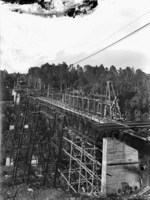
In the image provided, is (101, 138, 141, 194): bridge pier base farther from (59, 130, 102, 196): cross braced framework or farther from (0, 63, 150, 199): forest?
(0, 63, 150, 199): forest

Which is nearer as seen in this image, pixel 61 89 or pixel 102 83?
pixel 61 89

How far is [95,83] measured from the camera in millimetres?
56625

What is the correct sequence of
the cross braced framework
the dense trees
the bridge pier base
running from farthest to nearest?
the dense trees → the cross braced framework → the bridge pier base

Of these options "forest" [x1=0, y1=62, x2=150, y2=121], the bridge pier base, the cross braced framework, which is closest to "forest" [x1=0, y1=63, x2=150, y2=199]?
"forest" [x1=0, y1=62, x2=150, y2=121]

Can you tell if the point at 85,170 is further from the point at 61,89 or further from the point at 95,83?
the point at 95,83

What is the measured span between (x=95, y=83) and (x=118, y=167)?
153 ft

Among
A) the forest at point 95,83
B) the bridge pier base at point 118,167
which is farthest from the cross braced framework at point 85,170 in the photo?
the forest at point 95,83

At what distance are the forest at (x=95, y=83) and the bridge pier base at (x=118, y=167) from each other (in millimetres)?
25137

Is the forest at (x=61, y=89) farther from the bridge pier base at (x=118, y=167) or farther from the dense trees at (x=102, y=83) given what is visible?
the bridge pier base at (x=118, y=167)

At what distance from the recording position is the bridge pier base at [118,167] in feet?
34.6

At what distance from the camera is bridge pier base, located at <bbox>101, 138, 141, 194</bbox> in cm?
1054

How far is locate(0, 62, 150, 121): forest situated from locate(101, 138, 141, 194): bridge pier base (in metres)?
25.1

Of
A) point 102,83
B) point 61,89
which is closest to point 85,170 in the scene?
point 61,89

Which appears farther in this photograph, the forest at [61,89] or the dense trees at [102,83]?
the dense trees at [102,83]
